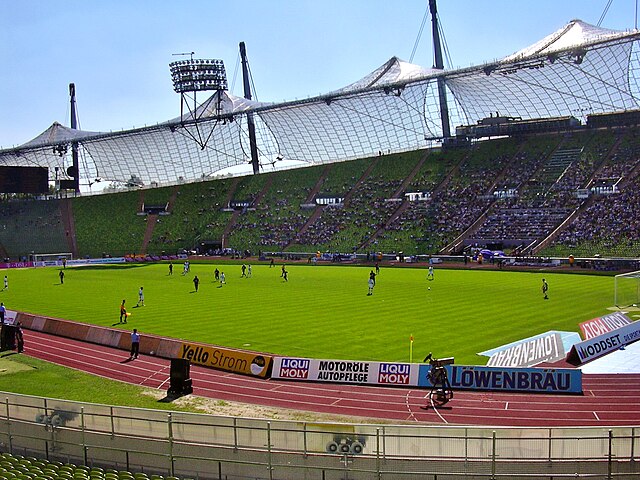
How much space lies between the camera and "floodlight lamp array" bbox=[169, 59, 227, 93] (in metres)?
97.8

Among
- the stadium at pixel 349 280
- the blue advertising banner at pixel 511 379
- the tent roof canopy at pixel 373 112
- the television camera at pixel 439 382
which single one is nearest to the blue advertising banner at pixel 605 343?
the stadium at pixel 349 280

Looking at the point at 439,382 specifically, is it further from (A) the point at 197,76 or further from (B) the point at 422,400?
(A) the point at 197,76

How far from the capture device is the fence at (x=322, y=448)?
13.1 meters

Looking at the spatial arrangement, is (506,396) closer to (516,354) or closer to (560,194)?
(516,354)

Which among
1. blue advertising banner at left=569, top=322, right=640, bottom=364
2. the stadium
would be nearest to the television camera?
the stadium

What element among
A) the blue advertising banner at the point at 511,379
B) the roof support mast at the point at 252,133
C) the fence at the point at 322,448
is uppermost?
the roof support mast at the point at 252,133

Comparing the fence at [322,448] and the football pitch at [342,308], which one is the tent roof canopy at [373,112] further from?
the fence at [322,448]

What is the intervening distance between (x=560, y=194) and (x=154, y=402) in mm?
64007

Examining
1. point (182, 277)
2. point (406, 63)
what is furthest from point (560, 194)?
point (182, 277)

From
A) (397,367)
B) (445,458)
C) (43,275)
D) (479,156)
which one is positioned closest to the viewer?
(445,458)

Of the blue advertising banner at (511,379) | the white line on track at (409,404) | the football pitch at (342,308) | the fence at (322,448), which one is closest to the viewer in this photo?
the fence at (322,448)

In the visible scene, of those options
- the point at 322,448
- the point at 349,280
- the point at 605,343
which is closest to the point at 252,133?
the point at 349,280

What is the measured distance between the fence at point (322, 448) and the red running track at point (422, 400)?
518 cm

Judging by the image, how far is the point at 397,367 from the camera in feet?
73.2
